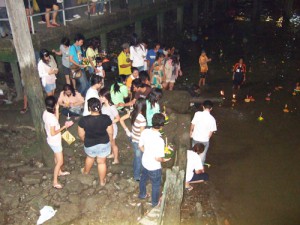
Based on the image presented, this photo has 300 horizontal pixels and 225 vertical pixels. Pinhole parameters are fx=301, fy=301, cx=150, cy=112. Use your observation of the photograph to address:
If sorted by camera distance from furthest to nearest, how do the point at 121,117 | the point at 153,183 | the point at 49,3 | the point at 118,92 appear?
the point at 49,3 → the point at 118,92 → the point at 121,117 → the point at 153,183

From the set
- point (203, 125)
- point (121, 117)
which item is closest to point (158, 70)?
point (121, 117)

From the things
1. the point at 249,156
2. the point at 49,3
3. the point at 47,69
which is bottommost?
the point at 249,156

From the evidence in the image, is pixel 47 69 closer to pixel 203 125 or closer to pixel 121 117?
pixel 121 117

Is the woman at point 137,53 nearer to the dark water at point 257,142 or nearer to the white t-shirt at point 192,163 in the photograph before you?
the dark water at point 257,142

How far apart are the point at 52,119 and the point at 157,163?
2.06 metres

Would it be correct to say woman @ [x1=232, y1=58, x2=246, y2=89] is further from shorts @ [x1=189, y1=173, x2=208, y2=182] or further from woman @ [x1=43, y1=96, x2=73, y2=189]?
woman @ [x1=43, y1=96, x2=73, y2=189]

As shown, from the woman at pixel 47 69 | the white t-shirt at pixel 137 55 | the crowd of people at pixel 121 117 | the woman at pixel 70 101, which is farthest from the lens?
the white t-shirt at pixel 137 55

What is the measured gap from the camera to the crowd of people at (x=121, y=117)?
5.22m

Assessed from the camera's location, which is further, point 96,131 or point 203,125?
point 203,125

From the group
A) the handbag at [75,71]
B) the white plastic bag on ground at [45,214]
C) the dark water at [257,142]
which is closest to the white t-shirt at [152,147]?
the white plastic bag on ground at [45,214]

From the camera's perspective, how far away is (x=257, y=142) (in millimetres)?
8492

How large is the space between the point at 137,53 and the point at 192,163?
4.46 metres

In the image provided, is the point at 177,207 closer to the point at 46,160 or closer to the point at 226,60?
the point at 46,160

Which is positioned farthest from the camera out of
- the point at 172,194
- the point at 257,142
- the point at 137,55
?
the point at 137,55
